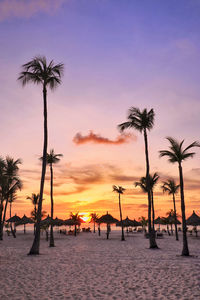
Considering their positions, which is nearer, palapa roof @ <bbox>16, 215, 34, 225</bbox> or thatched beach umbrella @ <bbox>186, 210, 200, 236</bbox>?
thatched beach umbrella @ <bbox>186, 210, 200, 236</bbox>

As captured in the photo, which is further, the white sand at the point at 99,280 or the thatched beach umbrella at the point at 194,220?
the thatched beach umbrella at the point at 194,220

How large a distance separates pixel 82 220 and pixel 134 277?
50.3m

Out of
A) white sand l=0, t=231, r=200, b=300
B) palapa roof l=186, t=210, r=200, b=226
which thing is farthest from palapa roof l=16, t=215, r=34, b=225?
white sand l=0, t=231, r=200, b=300

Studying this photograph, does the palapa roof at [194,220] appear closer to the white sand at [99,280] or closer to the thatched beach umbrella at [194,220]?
the thatched beach umbrella at [194,220]

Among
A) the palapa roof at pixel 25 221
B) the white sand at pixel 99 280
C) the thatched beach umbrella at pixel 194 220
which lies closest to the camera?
the white sand at pixel 99 280

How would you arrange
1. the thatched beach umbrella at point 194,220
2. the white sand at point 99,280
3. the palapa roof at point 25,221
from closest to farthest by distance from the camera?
the white sand at point 99,280 < the thatched beach umbrella at point 194,220 < the palapa roof at point 25,221

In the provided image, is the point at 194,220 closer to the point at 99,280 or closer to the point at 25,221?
the point at 25,221

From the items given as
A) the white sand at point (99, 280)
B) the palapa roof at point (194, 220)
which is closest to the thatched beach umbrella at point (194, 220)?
the palapa roof at point (194, 220)

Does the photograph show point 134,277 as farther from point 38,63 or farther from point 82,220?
point 82,220

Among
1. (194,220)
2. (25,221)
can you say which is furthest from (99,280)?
(25,221)

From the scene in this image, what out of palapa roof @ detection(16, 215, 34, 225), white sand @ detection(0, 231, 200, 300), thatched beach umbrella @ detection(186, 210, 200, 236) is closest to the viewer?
white sand @ detection(0, 231, 200, 300)

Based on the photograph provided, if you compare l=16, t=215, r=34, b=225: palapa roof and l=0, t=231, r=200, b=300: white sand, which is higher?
l=0, t=231, r=200, b=300: white sand


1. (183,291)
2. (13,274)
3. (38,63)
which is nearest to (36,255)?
(13,274)

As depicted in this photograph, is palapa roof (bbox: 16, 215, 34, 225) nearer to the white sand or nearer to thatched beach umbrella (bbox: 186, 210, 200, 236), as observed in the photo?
thatched beach umbrella (bbox: 186, 210, 200, 236)
